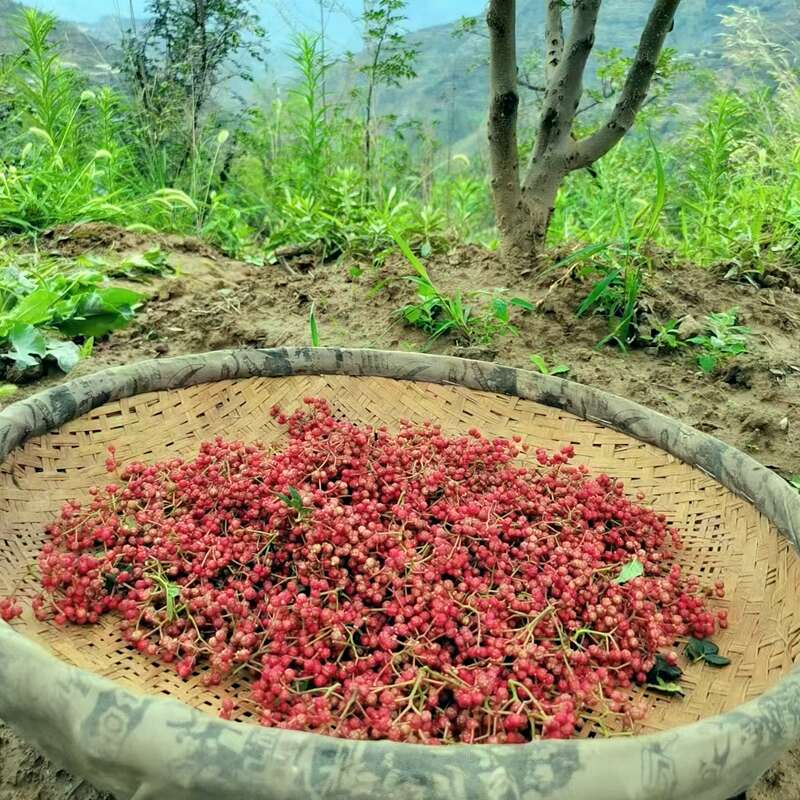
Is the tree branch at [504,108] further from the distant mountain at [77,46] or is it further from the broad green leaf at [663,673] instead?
the distant mountain at [77,46]

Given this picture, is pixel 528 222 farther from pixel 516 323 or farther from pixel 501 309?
pixel 501 309

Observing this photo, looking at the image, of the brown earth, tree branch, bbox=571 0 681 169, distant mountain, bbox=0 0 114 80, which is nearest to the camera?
the brown earth

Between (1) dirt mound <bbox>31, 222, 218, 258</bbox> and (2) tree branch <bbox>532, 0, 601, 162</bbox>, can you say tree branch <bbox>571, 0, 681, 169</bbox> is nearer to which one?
(2) tree branch <bbox>532, 0, 601, 162</bbox>

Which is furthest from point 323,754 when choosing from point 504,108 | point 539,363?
point 504,108

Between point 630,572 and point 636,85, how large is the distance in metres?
2.03

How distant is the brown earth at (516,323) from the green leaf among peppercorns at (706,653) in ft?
2.99

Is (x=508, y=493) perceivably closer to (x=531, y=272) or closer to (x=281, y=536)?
(x=281, y=536)

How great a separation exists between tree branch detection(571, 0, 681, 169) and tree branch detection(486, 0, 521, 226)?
0.26m

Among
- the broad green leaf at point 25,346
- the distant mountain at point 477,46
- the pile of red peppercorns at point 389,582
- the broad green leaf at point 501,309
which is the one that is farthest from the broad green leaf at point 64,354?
the distant mountain at point 477,46

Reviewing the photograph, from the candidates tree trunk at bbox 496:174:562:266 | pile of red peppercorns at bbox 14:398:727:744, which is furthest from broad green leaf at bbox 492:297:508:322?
pile of red peppercorns at bbox 14:398:727:744

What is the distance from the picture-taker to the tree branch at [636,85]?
2.64 metres

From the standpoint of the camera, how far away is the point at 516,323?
108 inches

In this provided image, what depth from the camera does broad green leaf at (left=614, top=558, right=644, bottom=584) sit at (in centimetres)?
148

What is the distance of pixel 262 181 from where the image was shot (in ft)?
18.0
